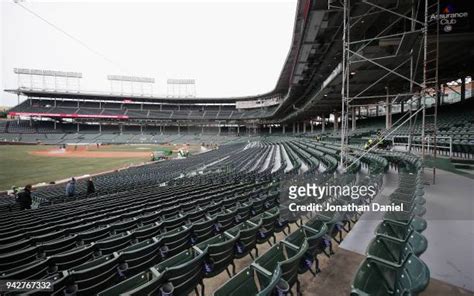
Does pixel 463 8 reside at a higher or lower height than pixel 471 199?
higher

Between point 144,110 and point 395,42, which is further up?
point 144,110

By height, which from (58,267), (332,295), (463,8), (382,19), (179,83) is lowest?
(332,295)

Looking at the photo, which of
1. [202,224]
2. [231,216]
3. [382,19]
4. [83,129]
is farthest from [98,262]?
[83,129]

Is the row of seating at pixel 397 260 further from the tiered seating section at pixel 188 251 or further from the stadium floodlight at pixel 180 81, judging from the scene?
the stadium floodlight at pixel 180 81

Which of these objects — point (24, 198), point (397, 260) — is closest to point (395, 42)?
point (397, 260)

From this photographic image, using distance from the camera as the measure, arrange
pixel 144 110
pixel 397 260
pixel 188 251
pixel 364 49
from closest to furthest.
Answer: pixel 397 260
pixel 188 251
pixel 364 49
pixel 144 110

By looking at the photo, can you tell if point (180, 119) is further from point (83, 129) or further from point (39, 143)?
point (39, 143)

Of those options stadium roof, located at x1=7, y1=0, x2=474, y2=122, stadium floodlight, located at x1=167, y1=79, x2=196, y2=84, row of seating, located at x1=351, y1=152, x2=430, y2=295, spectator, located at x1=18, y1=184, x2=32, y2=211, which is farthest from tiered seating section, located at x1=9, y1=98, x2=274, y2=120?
row of seating, located at x1=351, y1=152, x2=430, y2=295

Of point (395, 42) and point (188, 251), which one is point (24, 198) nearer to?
point (188, 251)

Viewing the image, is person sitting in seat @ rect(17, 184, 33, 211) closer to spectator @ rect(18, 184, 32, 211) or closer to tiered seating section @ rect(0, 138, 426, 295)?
spectator @ rect(18, 184, 32, 211)

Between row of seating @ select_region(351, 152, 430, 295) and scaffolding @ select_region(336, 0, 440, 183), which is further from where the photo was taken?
scaffolding @ select_region(336, 0, 440, 183)

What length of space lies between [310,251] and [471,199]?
15.6ft

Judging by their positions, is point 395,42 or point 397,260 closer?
point 397,260

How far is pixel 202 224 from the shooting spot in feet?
12.9
